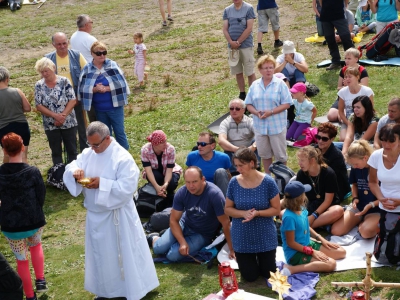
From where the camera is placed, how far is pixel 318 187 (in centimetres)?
776

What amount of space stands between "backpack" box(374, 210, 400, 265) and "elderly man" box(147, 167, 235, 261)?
160cm

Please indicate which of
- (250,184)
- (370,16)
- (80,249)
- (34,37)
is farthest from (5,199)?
(34,37)

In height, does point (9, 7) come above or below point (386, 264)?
above

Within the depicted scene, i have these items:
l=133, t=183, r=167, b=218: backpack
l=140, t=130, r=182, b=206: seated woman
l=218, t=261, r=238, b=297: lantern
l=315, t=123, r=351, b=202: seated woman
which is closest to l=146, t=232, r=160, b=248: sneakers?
l=133, t=183, r=167, b=218: backpack

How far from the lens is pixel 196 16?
19969 millimetres

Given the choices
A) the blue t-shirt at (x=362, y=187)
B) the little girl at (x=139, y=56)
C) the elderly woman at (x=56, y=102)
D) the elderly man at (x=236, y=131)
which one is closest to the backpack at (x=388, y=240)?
the blue t-shirt at (x=362, y=187)

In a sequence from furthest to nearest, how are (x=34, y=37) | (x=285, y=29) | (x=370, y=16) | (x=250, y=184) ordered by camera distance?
(x=34, y=37)
(x=285, y=29)
(x=370, y=16)
(x=250, y=184)

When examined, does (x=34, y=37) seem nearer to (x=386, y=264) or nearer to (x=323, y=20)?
(x=323, y=20)

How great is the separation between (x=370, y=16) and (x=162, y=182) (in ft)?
29.1

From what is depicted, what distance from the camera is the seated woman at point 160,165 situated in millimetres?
8672

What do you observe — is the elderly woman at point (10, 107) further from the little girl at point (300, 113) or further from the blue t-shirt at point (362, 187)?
the blue t-shirt at point (362, 187)

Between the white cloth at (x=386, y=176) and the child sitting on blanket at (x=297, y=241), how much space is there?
79cm

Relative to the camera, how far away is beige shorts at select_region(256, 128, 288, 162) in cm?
881

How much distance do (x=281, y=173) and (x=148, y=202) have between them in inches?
70.3
